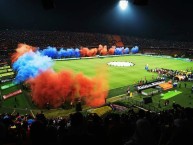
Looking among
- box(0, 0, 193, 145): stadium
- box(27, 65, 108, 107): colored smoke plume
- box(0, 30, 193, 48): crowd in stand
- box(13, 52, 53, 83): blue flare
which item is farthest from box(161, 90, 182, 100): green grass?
box(0, 30, 193, 48): crowd in stand

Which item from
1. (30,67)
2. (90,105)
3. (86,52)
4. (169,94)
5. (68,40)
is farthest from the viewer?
(68,40)

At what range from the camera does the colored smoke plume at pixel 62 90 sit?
29.1 m

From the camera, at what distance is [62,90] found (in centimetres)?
2927

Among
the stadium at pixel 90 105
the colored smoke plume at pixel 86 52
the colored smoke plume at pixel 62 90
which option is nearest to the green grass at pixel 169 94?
the stadium at pixel 90 105

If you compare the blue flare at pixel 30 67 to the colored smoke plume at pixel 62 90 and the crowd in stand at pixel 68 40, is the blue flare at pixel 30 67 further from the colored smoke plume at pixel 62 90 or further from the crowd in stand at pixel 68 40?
the crowd in stand at pixel 68 40

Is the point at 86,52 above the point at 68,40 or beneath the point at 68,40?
beneath

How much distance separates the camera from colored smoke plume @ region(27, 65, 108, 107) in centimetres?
2908

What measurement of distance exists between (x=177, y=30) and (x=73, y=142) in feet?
375

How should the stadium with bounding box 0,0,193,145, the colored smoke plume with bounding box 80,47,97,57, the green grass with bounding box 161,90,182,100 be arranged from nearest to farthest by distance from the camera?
the stadium with bounding box 0,0,193,145 < the green grass with bounding box 161,90,182,100 < the colored smoke plume with bounding box 80,47,97,57

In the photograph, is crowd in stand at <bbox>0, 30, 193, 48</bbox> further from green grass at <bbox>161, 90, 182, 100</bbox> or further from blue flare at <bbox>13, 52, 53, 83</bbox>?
green grass at <bbox>161, 90, 182, 100</bbox>

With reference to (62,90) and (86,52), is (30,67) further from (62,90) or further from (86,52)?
(86,52)

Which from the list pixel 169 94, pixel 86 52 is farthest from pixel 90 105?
pixel 86 52

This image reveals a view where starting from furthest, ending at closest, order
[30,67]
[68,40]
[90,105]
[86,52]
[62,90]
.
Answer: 1. [68,40]
2. [86,52]
3. [30,67]
4. [90,105]
5. [62,90]

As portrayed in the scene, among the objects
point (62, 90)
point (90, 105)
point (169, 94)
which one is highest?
point (62, 90)
